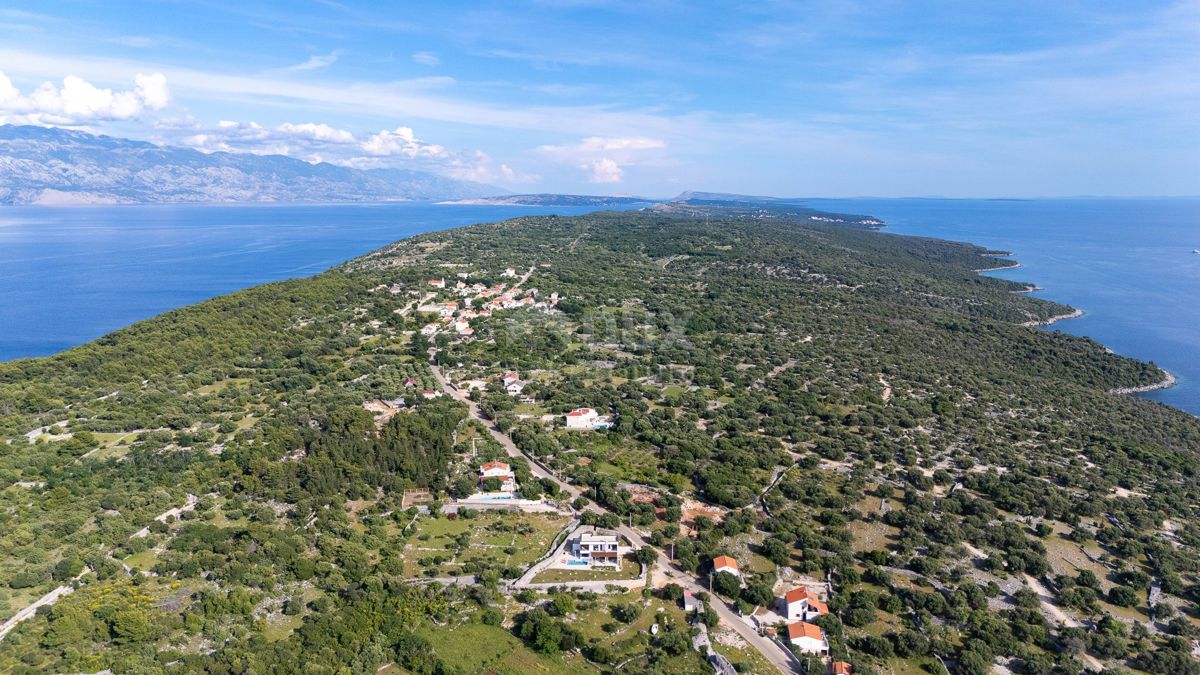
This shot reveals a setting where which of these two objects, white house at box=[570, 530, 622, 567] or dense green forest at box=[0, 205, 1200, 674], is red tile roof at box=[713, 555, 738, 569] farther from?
white house at box=[570, 530, 622, 567]

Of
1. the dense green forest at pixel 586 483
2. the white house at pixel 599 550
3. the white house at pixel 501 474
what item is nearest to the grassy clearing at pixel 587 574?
the white house at pixel 599 550

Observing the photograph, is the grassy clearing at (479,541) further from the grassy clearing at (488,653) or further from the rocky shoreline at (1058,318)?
the rocky shoreline at (1058,318)

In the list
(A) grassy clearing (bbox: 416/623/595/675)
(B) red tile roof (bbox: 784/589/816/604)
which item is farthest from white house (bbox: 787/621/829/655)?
(A) grassy clearing (bbox: 416/623/595/675)

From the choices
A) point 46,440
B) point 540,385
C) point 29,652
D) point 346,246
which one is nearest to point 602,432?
point 540,385

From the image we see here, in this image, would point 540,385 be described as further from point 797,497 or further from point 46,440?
point 46,440

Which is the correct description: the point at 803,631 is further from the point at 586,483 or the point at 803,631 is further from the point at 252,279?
the point at 252,279
